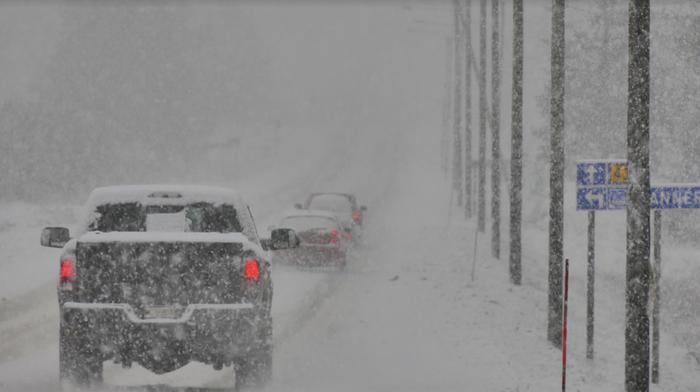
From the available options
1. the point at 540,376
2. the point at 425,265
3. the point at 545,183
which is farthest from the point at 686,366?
the point at 545,183

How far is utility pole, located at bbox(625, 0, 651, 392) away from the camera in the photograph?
11117mm

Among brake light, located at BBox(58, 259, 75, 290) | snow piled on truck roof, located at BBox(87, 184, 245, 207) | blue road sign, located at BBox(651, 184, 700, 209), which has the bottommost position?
brake light, located at BBox(58, 259, 75, 290)

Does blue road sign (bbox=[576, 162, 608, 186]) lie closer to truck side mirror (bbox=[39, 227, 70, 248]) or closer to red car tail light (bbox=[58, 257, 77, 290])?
truck side mirror (bbox=[39, 227, 70, 248])

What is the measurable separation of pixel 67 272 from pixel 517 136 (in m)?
12.0

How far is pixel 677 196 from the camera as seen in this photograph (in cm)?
1354

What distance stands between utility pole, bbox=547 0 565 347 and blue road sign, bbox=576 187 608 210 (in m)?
2.10

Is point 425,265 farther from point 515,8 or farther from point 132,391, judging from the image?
Answer: point 132,391

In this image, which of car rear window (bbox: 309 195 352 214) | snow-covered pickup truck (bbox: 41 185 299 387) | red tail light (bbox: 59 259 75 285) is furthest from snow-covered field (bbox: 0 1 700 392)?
red tail light (bbox: 59 259 75 285)

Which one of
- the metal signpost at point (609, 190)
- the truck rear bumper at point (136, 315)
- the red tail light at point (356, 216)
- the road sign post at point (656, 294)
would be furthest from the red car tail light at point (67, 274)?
the red tail light at point (356, 216)

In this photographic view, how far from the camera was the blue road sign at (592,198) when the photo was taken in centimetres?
1389

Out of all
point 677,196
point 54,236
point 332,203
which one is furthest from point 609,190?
point 332,203

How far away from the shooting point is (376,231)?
37125 mm

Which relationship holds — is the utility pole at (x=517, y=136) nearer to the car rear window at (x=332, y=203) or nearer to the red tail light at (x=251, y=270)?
the car rear window at (x=332, y=203)

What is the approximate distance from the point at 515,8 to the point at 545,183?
35.1m
